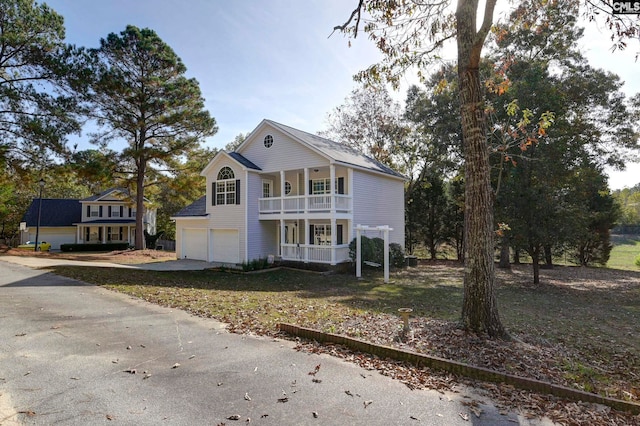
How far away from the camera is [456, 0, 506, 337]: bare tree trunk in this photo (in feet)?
19.1

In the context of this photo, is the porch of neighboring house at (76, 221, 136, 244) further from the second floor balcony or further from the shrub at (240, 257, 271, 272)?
the shrub at (240, 257, 271, 272)

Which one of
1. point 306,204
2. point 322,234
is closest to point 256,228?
Answer: point 306,204

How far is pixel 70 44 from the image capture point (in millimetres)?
20344

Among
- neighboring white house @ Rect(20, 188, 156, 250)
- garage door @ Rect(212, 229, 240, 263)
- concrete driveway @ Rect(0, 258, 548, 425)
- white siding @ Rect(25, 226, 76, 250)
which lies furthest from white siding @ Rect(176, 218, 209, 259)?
white siding @ Rect(25, 226, 76, 250)

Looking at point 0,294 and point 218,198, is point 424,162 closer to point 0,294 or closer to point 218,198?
point 218,198

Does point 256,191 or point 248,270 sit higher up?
point 256,191

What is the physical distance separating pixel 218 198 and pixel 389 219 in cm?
1044

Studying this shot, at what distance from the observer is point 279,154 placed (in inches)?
752

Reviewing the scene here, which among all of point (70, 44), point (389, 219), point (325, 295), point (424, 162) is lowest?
point (325, 295)

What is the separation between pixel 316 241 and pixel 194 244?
829cm

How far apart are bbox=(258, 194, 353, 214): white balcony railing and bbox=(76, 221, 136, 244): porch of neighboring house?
84.1 ft

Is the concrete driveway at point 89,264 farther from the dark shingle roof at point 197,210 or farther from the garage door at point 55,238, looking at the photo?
the garage door at point 55,238

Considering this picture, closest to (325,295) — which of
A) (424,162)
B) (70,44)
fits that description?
(424,162)

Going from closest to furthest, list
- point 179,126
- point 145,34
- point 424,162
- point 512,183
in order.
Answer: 1. point 512,183
2. point 145,34
3. point 179,126
4. point 424,162
